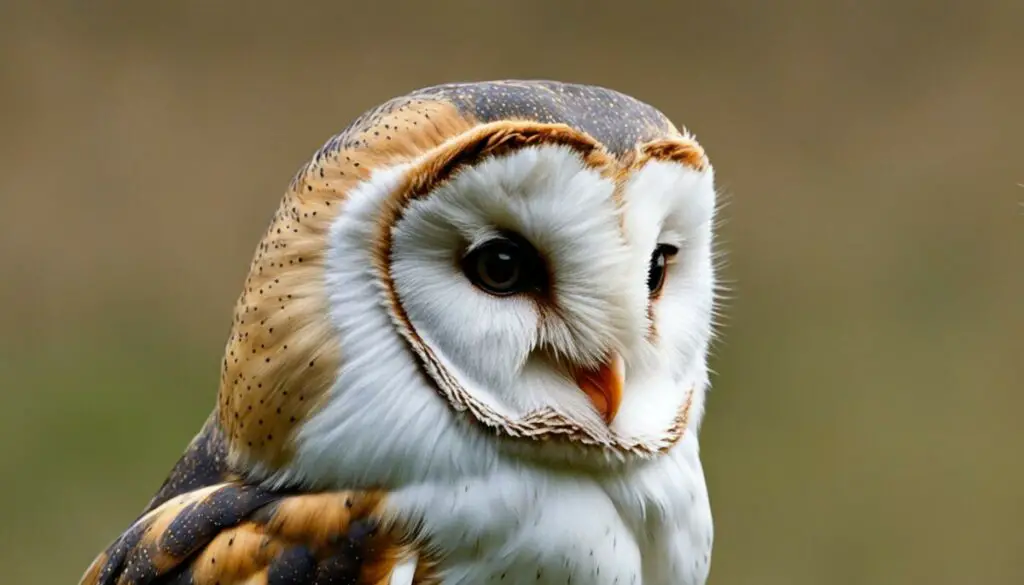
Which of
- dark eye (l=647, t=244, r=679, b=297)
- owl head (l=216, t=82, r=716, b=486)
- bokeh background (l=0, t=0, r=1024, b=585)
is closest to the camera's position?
owl head (l=216, t=82, r=716, b=486)

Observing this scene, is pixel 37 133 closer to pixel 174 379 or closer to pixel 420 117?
pixel 174 379

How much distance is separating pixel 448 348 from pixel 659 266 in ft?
0.80

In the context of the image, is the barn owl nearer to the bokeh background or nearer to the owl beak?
the owl beak

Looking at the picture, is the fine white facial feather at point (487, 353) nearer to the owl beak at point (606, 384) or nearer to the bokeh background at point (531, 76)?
the owl beak at point (606, 384)

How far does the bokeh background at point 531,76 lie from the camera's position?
3.62 meters

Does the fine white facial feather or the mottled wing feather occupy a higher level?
the fine white facial feather

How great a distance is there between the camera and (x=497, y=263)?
121 centimetres

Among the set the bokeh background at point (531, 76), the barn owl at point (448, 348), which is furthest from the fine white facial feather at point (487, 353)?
the bokeh background at point (531, 76)

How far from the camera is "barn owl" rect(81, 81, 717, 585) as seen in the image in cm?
119

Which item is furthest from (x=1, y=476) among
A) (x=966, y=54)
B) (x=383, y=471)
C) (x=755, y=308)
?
(x=966, y=54)

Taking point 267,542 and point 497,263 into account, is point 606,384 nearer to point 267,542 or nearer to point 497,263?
point 497,263

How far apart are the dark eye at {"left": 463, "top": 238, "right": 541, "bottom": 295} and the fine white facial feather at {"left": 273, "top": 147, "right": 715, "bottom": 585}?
0.01m

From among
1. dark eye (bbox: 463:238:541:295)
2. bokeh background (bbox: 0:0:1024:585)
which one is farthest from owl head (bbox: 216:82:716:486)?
bokeh background (bbox: 0:0:1024:585)

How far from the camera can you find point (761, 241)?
3859 mm
